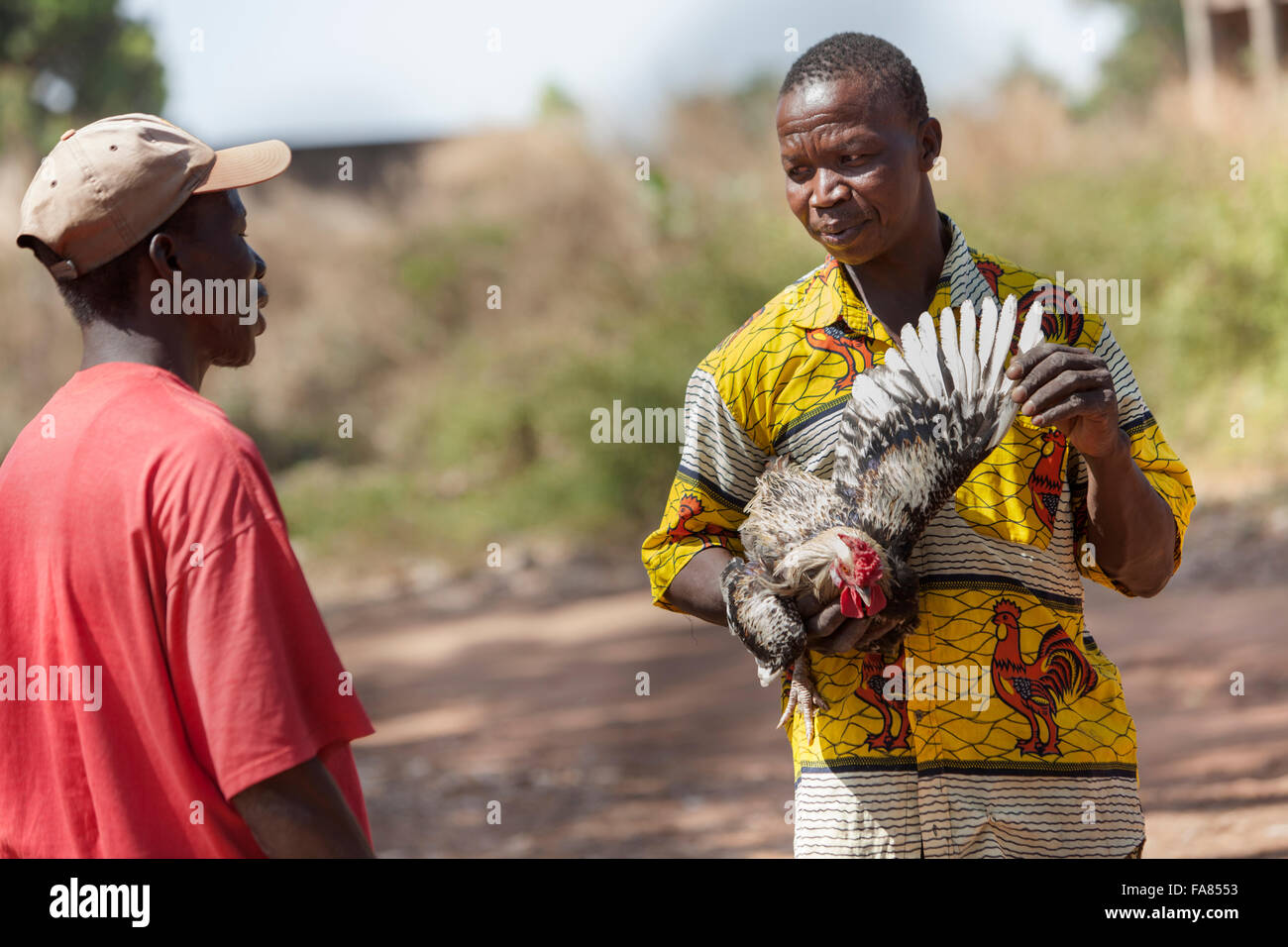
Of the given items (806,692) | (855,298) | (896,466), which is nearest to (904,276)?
(855,298)

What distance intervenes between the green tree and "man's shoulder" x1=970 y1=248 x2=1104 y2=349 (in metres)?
18.1

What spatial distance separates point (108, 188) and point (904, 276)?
1516mm

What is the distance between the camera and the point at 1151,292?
13727 mm

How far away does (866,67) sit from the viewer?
242 centimetres

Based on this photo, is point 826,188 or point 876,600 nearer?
Answer: point 876,600

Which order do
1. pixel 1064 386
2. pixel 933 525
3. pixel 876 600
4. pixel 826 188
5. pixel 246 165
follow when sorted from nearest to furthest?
pixel 246 165 → pixel 1064 386 → pixel 876 600 → pixel 826 188 → pixel 933 525

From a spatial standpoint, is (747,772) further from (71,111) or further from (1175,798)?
(71,111)

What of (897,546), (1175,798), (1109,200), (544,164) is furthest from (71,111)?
(897,546)

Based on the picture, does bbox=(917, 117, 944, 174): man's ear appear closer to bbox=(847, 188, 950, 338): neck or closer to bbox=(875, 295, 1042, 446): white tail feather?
bbox=(847, 188, 950, 338): neck

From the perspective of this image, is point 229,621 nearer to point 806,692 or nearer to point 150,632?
point 150,632

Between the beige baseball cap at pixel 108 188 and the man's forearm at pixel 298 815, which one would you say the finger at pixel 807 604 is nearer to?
the man's forearm at pixel 298 815

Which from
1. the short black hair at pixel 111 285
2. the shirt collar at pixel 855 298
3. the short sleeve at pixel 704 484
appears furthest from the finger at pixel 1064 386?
Result: the short black hair at pixel 111 285

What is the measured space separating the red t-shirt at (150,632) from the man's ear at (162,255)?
177 mm
